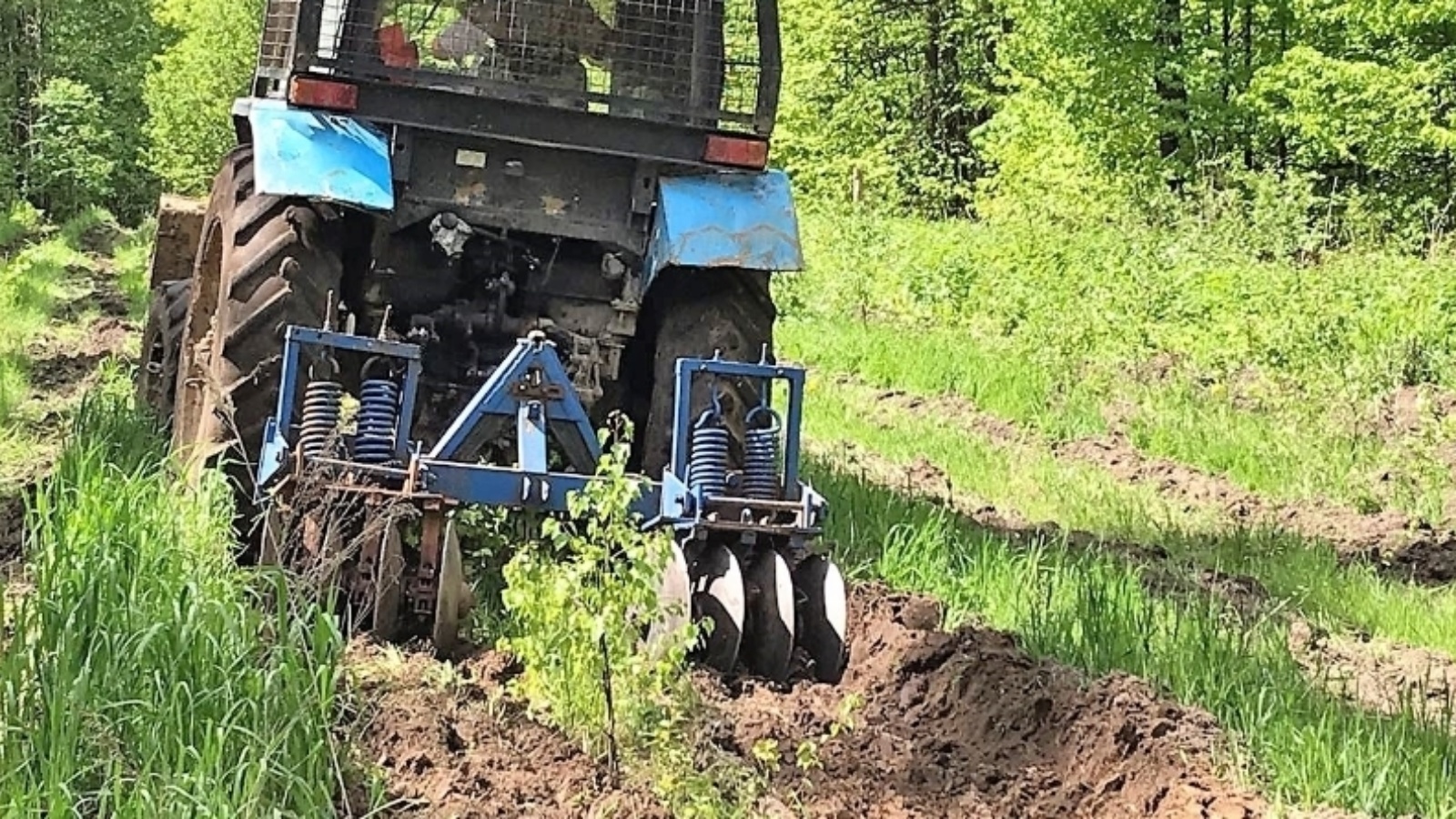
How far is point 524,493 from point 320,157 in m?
1.34

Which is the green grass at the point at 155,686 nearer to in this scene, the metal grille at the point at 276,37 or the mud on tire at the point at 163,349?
the metal grille at the point at 276,37

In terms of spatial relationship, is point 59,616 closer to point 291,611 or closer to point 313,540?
point 291,611

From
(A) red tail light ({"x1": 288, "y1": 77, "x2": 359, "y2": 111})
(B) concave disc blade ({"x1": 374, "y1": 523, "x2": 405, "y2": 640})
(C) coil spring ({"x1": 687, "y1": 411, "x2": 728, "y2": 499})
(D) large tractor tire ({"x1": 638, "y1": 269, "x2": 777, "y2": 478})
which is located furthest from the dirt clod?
(A) red tail light ({"x1": 288, "y1": 77, "x2": 359, "y2": 111})

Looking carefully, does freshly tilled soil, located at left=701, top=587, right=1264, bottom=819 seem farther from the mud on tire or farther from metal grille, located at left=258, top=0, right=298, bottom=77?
the mud on tire

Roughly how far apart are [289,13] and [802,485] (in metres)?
2.45

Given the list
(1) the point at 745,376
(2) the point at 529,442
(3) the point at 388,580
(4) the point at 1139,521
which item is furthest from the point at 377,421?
(4) the point at 1139,521

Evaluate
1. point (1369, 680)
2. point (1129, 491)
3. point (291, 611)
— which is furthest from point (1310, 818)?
point (1129, 491)

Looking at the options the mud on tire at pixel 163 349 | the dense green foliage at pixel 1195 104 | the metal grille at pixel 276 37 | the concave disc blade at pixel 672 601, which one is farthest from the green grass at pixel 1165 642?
the dense green foliage at pixel 1195 104

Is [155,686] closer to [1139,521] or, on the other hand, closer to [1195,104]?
[1139,521]

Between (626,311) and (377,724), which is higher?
(626,311)

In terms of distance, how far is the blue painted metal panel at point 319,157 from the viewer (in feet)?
17.7

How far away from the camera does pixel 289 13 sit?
6.12 metres

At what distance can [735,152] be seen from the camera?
6051 millimetres

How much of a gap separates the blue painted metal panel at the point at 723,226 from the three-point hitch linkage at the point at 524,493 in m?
0.47
